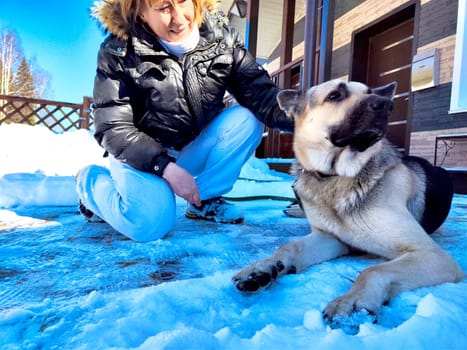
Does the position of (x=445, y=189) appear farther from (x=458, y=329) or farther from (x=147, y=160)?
(x=147, y=160)

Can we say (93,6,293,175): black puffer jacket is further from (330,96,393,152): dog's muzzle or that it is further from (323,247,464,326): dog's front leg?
(323,247,464,326): dog's front leg

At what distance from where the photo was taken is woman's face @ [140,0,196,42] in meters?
1.58

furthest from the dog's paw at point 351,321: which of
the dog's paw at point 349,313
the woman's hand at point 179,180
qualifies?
the woman's hand at point 179,180

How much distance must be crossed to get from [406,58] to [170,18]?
5.05 metres

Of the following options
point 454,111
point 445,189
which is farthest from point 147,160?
point 454,111

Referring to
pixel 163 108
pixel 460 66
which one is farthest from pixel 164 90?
pixel 460 66

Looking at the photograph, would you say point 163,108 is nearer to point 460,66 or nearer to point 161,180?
point 161,180

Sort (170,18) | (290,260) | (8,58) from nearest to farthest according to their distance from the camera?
(290,260)
(170,18)
(8,58)

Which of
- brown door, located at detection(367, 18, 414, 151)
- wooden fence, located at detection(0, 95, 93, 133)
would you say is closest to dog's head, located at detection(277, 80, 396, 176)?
brown door, located at detection(367, 18, 414, 151)

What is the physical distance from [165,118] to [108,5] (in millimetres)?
648

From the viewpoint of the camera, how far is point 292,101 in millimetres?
1744

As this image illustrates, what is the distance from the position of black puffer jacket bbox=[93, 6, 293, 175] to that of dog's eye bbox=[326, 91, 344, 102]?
32cm

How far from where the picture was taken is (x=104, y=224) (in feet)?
6.43

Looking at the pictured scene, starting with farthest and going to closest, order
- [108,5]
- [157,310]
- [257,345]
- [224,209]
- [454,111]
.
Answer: [454,111]
[224,209]
[108,5]
[157,310]
[257,345]
